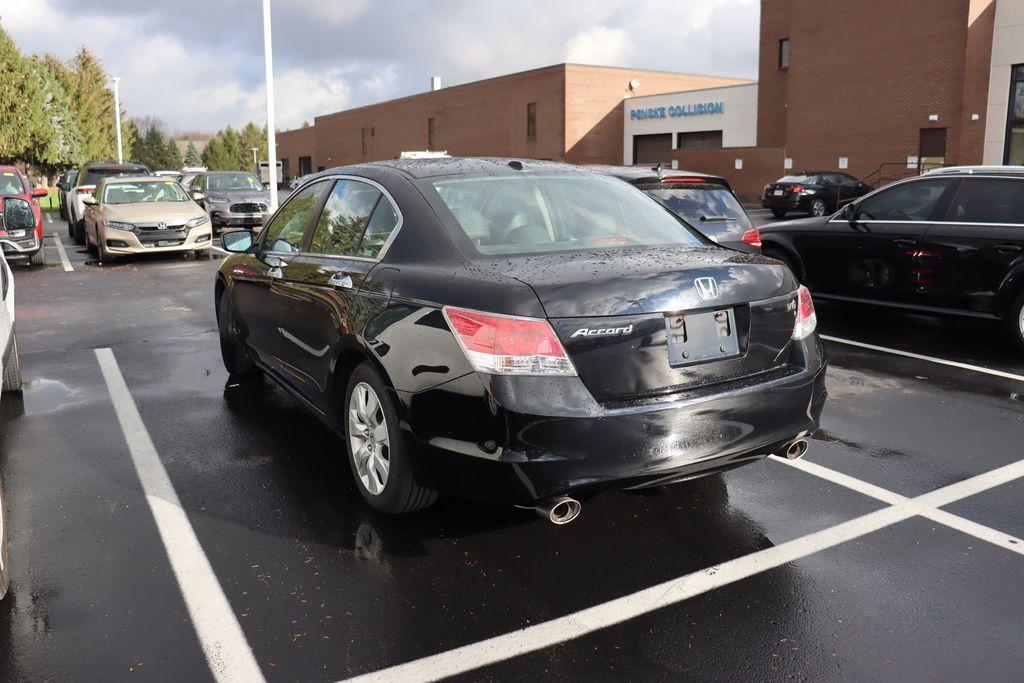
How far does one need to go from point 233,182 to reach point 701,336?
2244 cm

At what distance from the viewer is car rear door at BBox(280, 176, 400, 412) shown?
4289 millimetres

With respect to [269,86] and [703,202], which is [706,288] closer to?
[703,202]

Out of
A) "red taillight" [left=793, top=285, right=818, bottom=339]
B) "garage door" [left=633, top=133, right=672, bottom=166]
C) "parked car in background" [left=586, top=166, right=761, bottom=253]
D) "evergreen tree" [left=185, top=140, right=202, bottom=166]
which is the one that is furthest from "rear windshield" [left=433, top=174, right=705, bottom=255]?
"evergreen tree" [left=185, top=140, right=202, bottom=166]

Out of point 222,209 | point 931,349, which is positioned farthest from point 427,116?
point 931,349

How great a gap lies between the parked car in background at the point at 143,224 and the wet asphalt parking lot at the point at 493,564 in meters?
10.6

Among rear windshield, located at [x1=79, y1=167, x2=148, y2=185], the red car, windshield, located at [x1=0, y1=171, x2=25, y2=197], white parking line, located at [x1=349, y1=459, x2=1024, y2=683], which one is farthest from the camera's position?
rear windshield, located at [x1=79, y1=167, x2=148, y2=185]

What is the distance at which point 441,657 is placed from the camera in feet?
10.0

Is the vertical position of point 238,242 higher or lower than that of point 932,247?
higher

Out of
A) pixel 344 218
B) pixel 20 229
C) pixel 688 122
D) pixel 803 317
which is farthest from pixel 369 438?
pixel 688 122

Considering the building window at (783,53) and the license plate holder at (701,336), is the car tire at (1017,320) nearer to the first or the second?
the license plate holder at (701,336)

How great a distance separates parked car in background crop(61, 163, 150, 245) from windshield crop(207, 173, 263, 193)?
2582 millimetres

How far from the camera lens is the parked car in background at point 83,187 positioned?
21.0 metres

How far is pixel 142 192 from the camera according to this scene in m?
17.6

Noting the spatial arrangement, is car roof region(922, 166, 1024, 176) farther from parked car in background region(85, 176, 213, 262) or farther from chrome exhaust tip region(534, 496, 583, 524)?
parked car in background region(85, 176, 213, 262)
